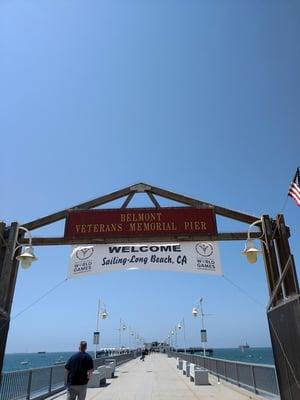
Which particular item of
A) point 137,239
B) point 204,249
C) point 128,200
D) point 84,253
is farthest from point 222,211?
point 84,253

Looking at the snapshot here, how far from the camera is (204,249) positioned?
Answer: 1012cm

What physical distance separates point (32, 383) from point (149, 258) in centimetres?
632

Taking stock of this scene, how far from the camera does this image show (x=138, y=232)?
9.64 metres

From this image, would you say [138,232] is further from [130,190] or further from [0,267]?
[0,267]

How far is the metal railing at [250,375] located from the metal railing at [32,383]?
23.3ft

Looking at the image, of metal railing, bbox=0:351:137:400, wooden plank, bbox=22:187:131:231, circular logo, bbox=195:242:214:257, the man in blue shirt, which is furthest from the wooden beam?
metal railing, bbox=0:351:137:400

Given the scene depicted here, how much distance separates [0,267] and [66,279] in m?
1.79

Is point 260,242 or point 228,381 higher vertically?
point 260,242

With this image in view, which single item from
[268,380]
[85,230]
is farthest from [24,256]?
[268,380]

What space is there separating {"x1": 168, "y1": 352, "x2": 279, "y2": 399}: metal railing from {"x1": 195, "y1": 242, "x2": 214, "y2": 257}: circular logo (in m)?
4.01

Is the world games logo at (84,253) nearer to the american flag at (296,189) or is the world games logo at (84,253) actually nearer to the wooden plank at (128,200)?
the wooden plank at (128,200)

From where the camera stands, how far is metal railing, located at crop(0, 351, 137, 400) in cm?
1061

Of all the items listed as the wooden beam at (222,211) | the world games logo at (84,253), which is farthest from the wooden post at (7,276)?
the wooden beam at (222,211)

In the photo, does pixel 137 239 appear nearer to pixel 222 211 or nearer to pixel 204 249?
pixel 204 249
